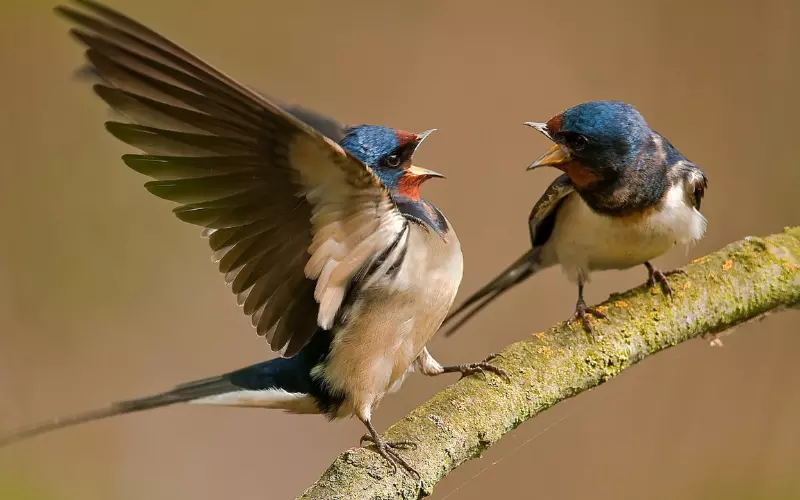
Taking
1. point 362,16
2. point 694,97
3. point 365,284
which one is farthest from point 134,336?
point 694,97

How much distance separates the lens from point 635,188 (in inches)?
66.0

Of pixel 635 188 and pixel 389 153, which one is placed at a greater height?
pixel 389 153

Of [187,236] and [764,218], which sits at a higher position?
[187,236]

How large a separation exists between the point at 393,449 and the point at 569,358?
409 mm

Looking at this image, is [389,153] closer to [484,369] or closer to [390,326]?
[390,326]

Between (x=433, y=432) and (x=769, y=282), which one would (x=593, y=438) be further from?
(x=433, y=432)

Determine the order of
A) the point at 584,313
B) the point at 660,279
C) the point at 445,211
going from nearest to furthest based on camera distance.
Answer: the point at 584,313
the point at 660,279
the point at 445,211

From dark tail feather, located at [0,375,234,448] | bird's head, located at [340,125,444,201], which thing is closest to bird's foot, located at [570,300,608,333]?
bird's head, located at [340,125,444,201]

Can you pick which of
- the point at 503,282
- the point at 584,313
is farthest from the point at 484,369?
the point at 503,282

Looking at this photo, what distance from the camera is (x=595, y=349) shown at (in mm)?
1520

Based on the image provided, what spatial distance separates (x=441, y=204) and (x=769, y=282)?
143 centimetres

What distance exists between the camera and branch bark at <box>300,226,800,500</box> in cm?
118

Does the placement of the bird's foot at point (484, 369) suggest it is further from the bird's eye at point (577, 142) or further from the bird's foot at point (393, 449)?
the bird's eye at point (577, 142)

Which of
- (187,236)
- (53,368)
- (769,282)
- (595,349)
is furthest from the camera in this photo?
(187,236)
